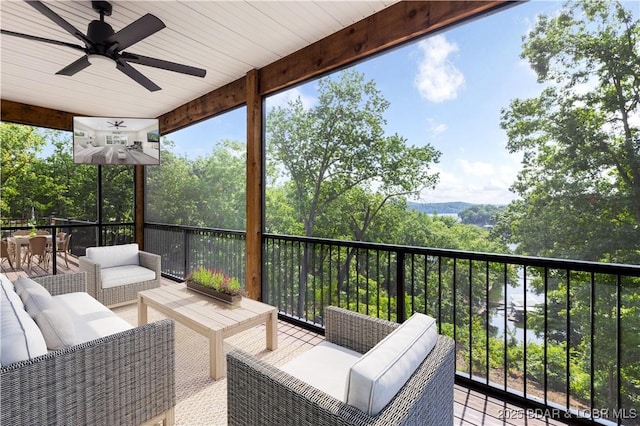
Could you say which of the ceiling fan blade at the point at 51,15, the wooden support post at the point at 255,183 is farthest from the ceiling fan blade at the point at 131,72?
the wooden support post at the point at 255,183

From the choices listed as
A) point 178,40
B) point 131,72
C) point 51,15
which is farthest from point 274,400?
point 178,40

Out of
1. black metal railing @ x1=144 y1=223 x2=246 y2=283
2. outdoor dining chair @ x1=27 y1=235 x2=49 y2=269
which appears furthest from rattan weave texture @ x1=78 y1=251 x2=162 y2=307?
outdoor dining chair @ x1=27 y1=235 x2=49 y2=269

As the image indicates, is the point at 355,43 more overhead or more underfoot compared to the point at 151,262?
more overhead

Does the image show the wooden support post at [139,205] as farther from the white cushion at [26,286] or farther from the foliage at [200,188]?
the white cushion at [26,286]

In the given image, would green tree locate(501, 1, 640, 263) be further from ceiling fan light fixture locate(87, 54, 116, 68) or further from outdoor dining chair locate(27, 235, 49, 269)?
outdoor dining chair locate(27, 235, 49, 269)

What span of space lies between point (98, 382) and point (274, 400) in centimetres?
90

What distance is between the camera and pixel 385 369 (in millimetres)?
941

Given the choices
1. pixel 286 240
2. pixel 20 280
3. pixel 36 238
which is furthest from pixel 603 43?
pixel 36 238

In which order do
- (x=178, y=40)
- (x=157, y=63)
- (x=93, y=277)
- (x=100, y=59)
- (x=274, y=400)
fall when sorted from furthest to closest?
(x=93, y=277) → (x=178, y=40) → (x=157, y=63) → (x=100, y=59) → (x=274, y=400)

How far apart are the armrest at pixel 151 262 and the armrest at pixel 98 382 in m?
2.38

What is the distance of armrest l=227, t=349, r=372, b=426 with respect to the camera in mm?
922

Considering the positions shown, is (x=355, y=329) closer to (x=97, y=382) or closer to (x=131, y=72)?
(x=97, y=382)

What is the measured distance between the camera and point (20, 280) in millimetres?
2115

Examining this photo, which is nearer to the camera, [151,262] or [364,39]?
[364,39]
